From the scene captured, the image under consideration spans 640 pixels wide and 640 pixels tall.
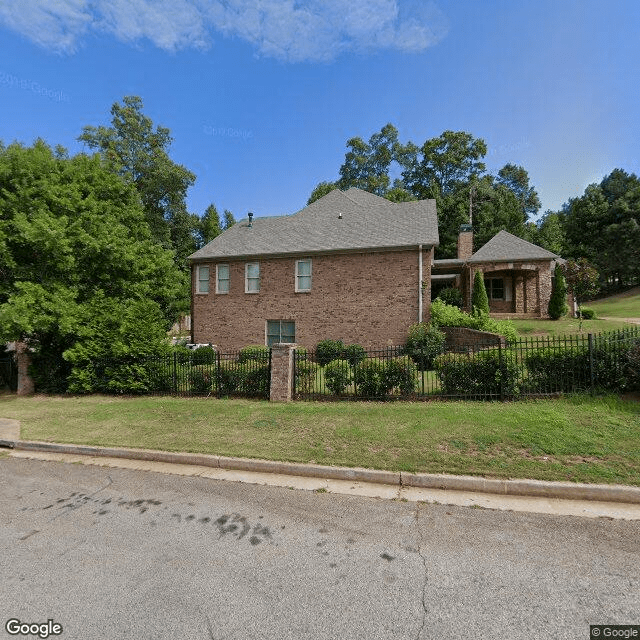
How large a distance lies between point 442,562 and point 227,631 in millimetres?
1938

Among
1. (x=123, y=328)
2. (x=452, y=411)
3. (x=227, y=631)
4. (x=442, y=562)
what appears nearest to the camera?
(x=227, y=631)

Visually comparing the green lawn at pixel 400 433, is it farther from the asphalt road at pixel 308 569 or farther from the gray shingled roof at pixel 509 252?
the gray shingled roof at pixel 509 252

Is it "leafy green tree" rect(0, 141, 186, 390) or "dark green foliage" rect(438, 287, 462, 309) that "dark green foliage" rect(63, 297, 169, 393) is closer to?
"leafy green tree" rect(0, 141, 186, 390)

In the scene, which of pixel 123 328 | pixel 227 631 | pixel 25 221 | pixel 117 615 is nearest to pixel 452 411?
pixel 227 631

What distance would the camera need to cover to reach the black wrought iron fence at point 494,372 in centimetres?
754

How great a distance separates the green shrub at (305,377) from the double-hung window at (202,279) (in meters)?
11.8

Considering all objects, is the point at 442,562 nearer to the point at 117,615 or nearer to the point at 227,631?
the point at 227,631

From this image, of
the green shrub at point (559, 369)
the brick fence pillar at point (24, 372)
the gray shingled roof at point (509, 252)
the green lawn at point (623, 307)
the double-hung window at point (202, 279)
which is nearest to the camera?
the green shrub at point (559, 369)

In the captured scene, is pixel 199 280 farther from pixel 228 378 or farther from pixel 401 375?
pixel 401 375

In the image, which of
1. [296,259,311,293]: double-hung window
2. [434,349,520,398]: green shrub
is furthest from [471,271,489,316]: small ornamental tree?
[434,349,520,398]: green shrub

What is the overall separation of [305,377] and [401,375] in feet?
8.23

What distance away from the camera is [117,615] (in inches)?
106

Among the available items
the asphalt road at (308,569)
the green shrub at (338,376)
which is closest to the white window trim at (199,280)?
the green shrub at (338,376)

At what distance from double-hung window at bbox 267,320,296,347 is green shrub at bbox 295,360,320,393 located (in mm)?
8179
